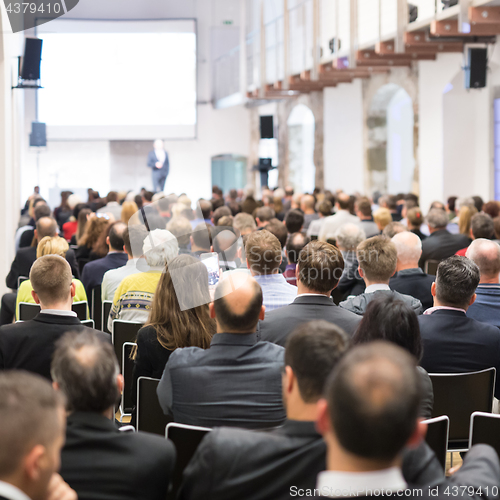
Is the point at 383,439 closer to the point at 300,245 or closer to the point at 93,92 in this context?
the point at 300,245

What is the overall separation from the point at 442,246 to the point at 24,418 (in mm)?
5219

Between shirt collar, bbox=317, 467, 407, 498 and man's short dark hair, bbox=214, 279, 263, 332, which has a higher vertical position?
man's short dark hair, bbox=214, 279, 263, 332

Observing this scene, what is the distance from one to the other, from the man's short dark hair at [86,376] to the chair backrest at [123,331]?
1632 millimetres

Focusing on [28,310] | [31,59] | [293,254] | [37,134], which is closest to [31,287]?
[28,310]

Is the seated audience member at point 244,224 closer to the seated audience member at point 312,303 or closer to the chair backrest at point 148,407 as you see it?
the seated audience member at point 312,303

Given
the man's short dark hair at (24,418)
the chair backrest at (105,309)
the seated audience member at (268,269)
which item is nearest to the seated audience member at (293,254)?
the seated audience member at (268,269)

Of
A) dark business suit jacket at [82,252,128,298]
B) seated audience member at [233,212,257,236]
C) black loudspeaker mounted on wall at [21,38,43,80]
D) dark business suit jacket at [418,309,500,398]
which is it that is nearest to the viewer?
dark business suit jacket at [418,309,500,398]

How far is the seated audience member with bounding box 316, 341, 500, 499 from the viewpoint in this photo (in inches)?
43.6

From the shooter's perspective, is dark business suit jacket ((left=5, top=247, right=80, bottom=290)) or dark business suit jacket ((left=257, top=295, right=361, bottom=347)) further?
dark business suit jacket ((left=5, top=247, right=80, bottom=290))

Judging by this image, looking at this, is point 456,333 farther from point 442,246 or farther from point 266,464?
point 442,246

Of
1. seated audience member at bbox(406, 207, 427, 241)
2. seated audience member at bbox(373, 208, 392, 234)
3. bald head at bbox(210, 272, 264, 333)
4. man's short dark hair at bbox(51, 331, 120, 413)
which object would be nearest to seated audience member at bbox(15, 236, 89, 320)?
bald head at bbox(210, 272, 264, 333)

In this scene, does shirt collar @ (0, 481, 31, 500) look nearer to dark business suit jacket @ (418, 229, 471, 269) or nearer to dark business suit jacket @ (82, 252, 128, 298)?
dark business suit jacket @ (82, 252, 128, 298)

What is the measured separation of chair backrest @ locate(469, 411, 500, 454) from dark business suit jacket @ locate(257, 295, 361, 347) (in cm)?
81

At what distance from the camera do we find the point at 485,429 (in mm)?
2170
